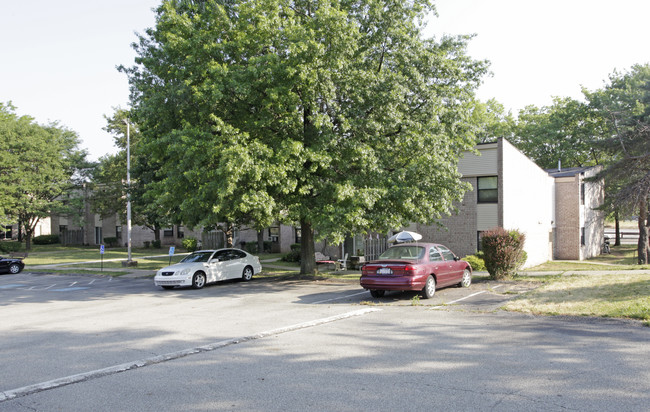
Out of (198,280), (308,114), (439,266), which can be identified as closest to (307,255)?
(198,280)

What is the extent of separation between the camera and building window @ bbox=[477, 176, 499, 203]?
80.1ft

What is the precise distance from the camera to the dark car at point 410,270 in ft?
41.7

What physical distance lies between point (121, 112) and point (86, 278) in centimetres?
1922

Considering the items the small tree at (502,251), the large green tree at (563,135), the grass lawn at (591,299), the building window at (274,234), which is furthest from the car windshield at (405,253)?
the large green tree at (563,135)

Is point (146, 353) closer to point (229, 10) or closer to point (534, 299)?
point (534, 299)

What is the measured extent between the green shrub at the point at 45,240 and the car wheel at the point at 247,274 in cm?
4501

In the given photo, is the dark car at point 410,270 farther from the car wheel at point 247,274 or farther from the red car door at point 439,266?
the car wheel at point 247,274

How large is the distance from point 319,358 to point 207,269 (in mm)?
11565

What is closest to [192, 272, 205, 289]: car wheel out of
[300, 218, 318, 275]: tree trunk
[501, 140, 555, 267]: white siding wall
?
[300, 218, 318, 275]: tree trunk

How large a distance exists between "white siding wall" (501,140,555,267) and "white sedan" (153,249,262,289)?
12.5 metres

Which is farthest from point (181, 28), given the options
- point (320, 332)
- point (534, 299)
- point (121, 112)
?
point (121, 112)

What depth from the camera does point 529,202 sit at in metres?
27.4

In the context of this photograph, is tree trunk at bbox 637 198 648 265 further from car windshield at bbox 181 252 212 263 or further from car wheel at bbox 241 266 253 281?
car windshield at bbox 181 252 212 263

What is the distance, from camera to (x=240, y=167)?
45.8ft
